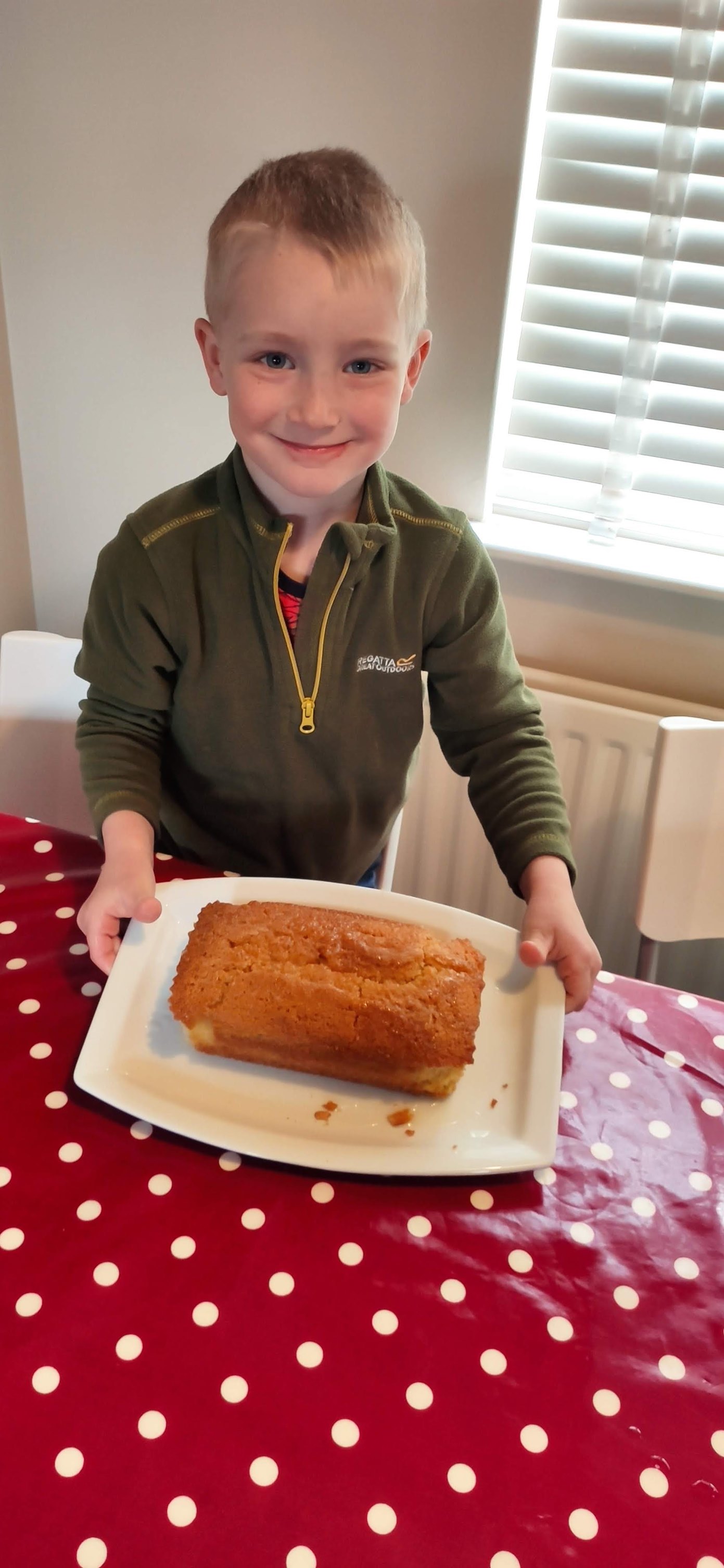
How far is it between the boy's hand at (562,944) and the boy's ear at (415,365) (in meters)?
0.43

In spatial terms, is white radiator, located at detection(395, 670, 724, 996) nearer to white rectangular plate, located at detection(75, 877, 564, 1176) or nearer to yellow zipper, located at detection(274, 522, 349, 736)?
yellow zipper, located at detection(274, 522, 349, 736)

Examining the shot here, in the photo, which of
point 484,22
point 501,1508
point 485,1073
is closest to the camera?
point 501,1508

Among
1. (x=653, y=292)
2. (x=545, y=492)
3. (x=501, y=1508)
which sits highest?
(x=653, y=292)

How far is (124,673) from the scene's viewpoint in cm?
93

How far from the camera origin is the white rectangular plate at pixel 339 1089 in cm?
63

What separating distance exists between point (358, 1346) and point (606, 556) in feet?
3.64

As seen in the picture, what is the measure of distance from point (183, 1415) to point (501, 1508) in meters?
0.16

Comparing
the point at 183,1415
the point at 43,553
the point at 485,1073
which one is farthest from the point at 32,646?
the point at 183,1415

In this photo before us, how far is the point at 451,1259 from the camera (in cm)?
59

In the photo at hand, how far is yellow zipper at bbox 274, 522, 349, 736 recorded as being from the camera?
0.91 meters

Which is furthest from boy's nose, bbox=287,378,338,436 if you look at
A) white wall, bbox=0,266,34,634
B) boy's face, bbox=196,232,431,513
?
white wall, bbox=0,266,34,634

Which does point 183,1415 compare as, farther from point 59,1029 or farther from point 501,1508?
point 59,1029

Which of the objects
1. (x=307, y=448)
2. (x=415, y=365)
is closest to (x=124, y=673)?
(x=307, y=448)

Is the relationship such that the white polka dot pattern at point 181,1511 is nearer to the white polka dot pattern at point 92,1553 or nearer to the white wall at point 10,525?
the white polka dot pattern at point 92,1553
